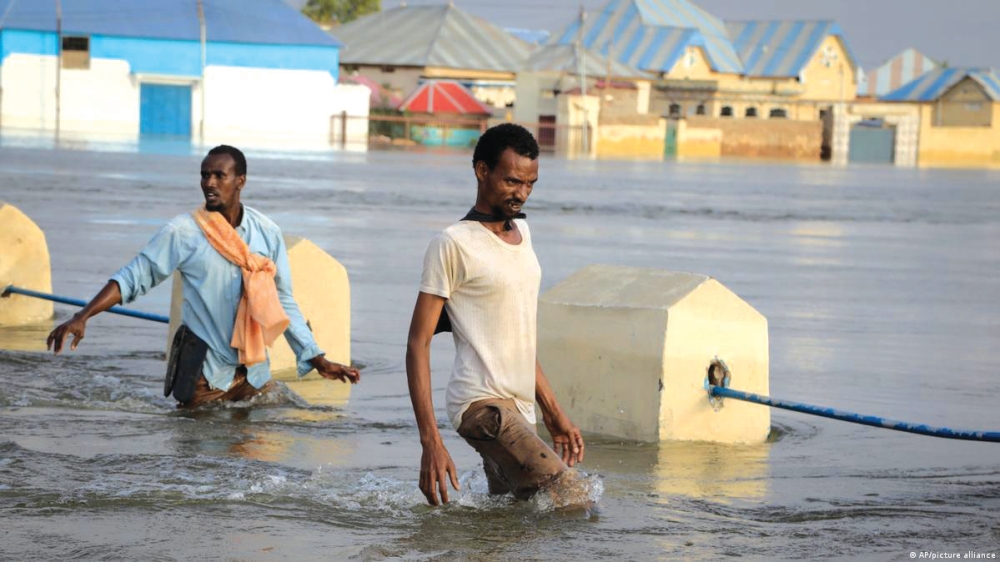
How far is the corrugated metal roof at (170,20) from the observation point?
6359cm

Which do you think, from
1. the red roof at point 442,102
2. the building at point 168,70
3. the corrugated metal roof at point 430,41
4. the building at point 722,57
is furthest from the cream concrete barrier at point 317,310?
the building at point 722,57

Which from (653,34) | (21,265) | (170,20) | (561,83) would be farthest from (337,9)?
(21,265)

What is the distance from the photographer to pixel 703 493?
6.20m

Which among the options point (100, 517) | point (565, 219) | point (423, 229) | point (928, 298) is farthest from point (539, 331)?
point (565, 219)

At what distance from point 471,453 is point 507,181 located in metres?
2.48

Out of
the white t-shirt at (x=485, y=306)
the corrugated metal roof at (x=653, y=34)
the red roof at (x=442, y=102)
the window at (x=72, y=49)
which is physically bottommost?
the white t-shirt at (x=485, y=306)

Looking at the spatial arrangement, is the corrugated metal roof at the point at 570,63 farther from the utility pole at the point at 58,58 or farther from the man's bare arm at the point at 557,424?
the man's bare arm at the point at 557,424

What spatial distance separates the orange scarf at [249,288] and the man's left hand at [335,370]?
27 cm

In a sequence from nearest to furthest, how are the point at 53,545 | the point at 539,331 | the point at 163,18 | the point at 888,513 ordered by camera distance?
1. the point at 53,545
2. the point at 888,513
3. the point at 539,331
4. the point at 163,18

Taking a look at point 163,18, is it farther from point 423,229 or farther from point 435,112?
point 423,229

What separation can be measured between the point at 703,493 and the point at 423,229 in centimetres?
1489

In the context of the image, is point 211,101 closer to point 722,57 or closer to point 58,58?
point 58,58

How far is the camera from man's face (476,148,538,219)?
4.79 m

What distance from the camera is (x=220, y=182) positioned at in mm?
7016
